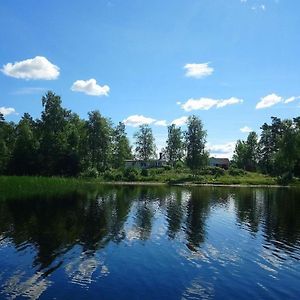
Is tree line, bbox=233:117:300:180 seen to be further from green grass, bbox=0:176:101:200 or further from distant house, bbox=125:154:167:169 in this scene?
green grass, bbox=0:176:101:200

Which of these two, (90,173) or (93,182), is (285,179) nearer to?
(93,182)

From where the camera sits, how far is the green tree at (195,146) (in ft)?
435

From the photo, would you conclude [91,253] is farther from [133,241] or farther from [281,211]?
[281,211]

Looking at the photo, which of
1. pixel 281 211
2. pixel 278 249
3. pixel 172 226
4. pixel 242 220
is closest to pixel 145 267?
pixel 278 249

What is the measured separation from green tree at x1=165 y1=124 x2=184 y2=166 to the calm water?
124823mm

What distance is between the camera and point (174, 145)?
559 ft

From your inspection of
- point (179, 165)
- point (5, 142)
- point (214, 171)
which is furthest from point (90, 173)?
Answer: point (179, 165)

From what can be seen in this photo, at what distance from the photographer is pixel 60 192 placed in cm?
6731

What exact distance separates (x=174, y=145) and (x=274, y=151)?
39.6 metres

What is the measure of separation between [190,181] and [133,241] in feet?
287

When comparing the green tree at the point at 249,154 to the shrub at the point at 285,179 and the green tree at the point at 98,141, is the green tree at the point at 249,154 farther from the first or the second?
the green tree at the point at 98,141

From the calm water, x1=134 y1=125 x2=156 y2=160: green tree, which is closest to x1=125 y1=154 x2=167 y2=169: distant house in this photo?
x1=134 y1=125 x2=156 y2=160: green tree

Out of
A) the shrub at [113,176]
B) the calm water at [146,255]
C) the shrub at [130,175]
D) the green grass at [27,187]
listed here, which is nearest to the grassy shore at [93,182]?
the green grass at [27,187]

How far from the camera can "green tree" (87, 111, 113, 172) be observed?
125 m
